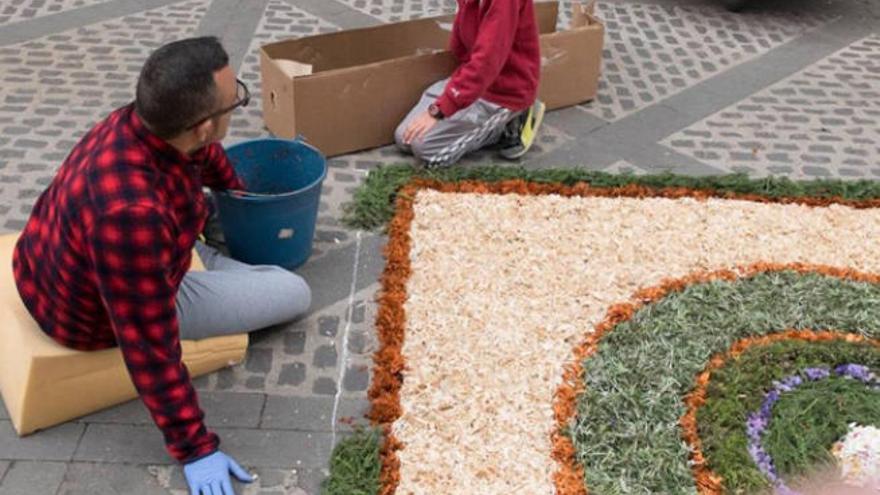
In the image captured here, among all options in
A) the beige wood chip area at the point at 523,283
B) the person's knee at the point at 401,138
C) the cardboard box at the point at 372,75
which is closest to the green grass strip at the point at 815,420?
the beige wood chip area at the point at 523,283

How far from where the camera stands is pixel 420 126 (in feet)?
14.5

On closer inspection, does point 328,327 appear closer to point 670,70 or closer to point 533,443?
point 533,443

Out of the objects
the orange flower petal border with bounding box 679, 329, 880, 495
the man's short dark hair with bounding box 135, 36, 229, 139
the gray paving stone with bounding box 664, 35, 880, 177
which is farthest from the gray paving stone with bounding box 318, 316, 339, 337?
the gray paving stone with bounding box 664, 35, 880, 177

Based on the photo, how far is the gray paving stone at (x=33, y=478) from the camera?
2.78 meters

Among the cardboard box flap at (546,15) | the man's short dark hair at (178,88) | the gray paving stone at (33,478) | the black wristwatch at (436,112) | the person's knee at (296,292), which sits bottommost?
the gray paving stone at (33,478)

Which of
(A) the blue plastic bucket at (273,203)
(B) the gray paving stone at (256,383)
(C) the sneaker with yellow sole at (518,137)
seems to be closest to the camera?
(B) the gray paving stone at (256,383)

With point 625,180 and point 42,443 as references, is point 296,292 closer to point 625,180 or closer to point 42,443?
point 42,443

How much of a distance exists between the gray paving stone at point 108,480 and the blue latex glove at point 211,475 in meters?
0.10

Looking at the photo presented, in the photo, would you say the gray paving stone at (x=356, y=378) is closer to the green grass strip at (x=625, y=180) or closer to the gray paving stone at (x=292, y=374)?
the gray paving stone at (x=292, y=374)

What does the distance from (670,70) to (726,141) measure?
1.03m

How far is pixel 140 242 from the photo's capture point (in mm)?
2420

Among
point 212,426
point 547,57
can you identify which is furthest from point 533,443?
point 547,57

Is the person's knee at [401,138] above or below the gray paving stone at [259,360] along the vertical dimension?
above

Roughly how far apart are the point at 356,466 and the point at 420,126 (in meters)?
1.98
